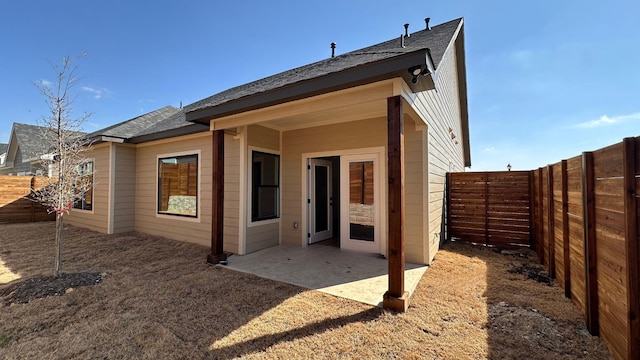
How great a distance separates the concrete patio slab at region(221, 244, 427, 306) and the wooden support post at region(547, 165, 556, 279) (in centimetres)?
185

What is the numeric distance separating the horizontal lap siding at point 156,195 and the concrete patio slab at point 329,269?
1.02 m

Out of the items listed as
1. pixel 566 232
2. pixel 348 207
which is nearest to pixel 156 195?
pixel 348 207

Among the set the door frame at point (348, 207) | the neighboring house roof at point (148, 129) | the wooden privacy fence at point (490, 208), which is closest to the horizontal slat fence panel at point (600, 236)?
the wooden privacy fence at point (490, 208)

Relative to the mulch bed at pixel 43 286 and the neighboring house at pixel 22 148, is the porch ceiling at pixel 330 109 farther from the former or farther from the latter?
the neighboring house at pixel 22 148

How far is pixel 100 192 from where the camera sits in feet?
24.1

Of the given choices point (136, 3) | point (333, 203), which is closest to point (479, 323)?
point (333, 203)

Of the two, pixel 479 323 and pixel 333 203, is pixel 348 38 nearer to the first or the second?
pixel 333 203

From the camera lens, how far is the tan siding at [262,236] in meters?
5.25

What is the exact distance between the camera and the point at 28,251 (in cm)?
540

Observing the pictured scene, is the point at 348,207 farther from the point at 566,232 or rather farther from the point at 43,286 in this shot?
the point at 43,286

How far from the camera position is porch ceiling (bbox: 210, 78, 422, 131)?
9.85 ft

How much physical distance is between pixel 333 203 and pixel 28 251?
6.78 metres

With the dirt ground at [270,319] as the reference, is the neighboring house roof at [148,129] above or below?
above

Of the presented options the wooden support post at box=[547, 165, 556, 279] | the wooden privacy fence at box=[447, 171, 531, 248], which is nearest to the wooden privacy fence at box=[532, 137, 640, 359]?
the wooden support post at box=[547, 165, 556, 279]
